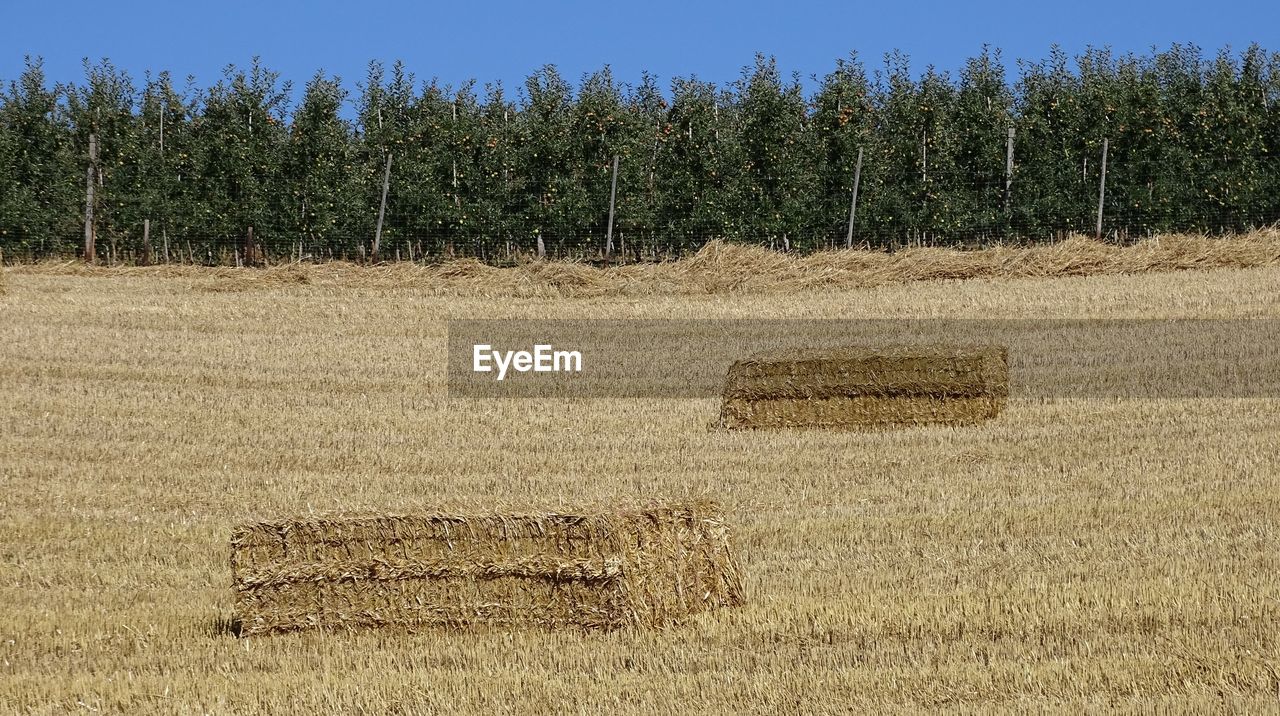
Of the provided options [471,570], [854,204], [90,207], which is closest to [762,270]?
[854,204]

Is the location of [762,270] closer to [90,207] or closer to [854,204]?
[854,204]

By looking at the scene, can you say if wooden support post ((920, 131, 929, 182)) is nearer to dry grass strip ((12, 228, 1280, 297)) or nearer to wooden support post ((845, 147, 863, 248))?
wooden support post ((845, 147, 863, 248))

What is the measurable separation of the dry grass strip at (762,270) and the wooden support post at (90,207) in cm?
568

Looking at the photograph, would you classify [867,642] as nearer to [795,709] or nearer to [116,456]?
[795,709]

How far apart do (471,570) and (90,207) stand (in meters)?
29.2

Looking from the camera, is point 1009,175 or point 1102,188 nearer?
point 1102,188

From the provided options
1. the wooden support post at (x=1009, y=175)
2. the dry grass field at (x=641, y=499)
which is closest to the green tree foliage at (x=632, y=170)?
the wooden support post at (x=1009, y=175)

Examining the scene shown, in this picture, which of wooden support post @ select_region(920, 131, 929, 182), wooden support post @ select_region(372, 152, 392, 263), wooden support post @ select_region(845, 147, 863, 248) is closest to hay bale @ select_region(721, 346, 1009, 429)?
wooden support post @ select_region(845, 147, 863, 248)

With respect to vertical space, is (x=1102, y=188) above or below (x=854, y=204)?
above

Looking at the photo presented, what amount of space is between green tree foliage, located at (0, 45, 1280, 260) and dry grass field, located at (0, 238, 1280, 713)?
37.8ft

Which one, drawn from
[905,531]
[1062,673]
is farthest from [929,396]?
[1062,673]

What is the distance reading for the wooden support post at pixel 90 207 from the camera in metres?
34.8

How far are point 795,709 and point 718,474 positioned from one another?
7.15 metres

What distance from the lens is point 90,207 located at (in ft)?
115
